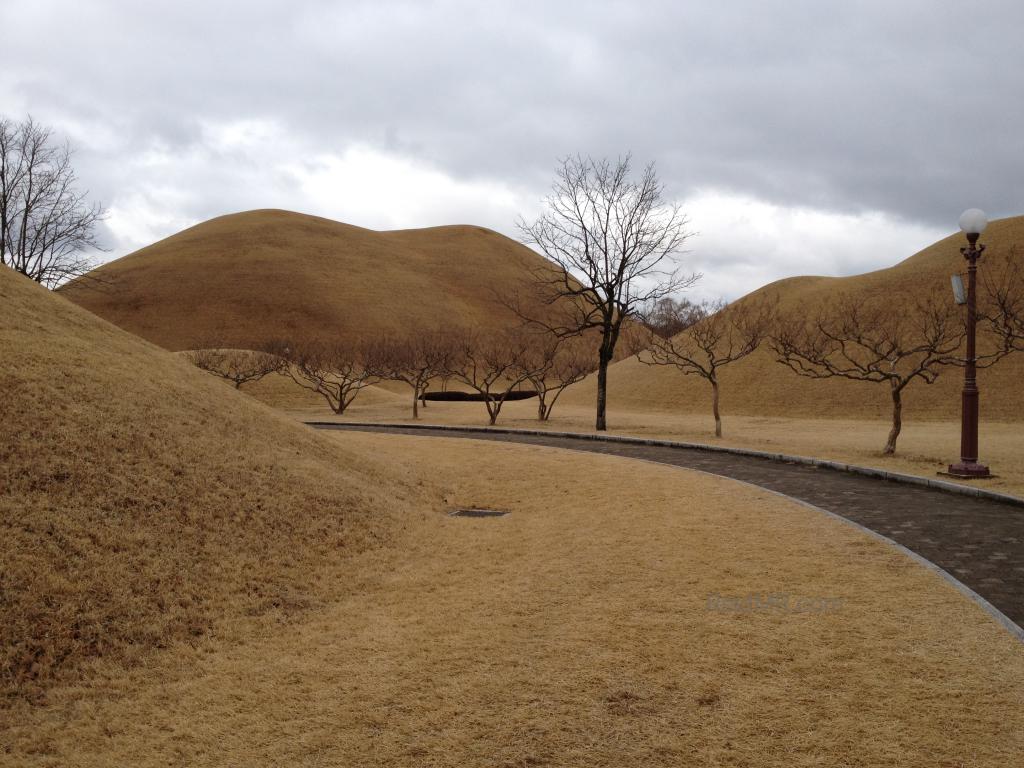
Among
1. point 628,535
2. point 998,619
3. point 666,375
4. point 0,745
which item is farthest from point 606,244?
point 0,745

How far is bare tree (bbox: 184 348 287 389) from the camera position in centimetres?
4328

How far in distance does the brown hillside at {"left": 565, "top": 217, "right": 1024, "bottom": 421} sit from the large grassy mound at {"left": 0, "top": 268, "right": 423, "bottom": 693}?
103 feet

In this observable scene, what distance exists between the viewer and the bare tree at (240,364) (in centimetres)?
4328

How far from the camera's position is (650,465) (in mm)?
15750

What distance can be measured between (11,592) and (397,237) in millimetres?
132363

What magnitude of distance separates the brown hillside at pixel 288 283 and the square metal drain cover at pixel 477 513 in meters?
80.1

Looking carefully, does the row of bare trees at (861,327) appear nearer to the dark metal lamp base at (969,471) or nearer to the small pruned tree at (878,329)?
the small pruned tree at (878,329)

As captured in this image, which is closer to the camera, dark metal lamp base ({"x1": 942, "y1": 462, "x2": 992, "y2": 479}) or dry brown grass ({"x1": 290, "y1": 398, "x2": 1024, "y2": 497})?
dark metal lamp base ({"x1": 942, "y1": 462, "x2": 992, "y2": 479})

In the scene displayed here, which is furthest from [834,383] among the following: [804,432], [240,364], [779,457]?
[240,364]

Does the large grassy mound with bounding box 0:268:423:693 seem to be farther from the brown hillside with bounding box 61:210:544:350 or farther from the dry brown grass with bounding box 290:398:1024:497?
the brown hillside with bounding box 61:210:544:350

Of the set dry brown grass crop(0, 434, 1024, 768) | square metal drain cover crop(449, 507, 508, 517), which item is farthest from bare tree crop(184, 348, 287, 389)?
dry brown grass crop(0, 434, 1024, 768)

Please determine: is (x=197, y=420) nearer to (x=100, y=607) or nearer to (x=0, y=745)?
(x=100, y=607)

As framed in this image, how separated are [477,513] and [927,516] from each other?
634 cm

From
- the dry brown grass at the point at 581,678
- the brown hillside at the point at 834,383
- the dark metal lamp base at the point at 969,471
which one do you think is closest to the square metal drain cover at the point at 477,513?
the dry brown grass at the point at 581,678
